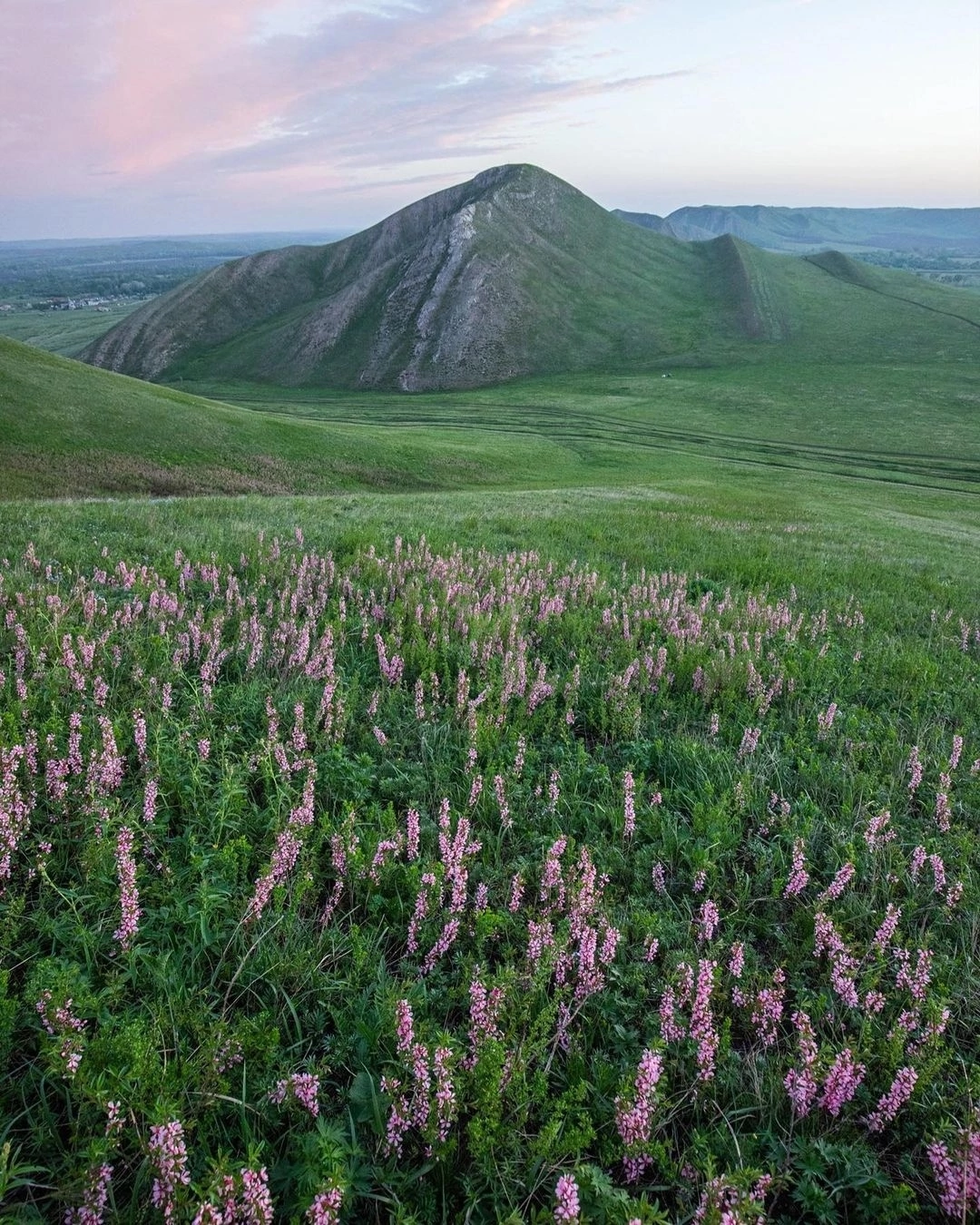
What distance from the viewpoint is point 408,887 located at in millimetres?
4164

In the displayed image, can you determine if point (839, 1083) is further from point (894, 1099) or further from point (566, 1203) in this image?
point (566, 1203)

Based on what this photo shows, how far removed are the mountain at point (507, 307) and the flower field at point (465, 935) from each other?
432 ft

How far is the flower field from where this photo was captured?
266cm

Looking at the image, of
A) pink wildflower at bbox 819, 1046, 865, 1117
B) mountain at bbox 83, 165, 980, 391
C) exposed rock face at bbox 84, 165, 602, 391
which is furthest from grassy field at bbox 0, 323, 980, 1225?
exposed rock face at bbox 84, 165, 602, 391

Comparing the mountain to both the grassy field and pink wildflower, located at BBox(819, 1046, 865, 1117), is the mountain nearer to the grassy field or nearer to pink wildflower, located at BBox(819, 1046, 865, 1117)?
the grassy field

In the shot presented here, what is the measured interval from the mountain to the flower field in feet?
432

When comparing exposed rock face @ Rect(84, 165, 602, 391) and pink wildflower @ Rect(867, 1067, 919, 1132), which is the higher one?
exposed rock face @ Rect(84, 165, 602, 391)

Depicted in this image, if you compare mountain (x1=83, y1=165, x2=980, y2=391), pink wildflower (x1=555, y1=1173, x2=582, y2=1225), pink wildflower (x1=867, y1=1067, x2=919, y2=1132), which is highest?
mountain (x1=83, y1=165, x2=980, y2=391)

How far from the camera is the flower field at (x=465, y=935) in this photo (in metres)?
2.66

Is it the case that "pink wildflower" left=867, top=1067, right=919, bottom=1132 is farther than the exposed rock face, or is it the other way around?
the exposed rock face

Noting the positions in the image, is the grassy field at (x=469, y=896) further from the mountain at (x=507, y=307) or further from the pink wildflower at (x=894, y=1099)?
the mountain at (x=507, y=307)

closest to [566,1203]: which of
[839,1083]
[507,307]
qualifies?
[839,1083]

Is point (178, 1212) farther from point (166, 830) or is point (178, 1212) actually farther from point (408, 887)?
point (166, 830)

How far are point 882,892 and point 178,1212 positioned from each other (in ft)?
13.8
